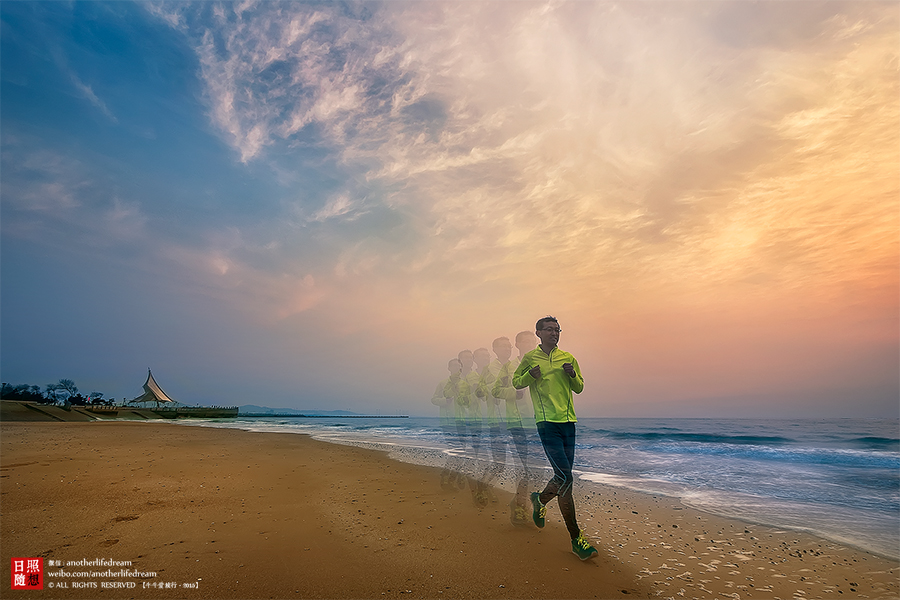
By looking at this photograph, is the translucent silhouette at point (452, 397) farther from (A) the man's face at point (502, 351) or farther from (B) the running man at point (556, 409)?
(B) the running man at point (556, 409)

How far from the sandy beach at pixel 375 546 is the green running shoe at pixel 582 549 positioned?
3.7 inches

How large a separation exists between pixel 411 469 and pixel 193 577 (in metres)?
7.66

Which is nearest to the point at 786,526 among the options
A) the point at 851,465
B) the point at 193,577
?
the point at 193,577

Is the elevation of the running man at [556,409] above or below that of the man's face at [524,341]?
below

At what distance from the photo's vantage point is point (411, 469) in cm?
1102

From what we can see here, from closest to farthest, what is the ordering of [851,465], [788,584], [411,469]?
[788,584], [411,469], [851,465]

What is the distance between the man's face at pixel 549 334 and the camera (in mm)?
5082

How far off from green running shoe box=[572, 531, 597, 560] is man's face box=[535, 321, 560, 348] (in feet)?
7.46

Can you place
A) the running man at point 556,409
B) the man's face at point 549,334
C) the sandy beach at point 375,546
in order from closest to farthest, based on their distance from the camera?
the sandy beach at point 375,546 → the running man at point 556,409 → the man's face at point 549,334

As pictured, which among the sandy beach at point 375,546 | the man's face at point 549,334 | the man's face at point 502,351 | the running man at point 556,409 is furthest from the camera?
the man's face at point 502,351

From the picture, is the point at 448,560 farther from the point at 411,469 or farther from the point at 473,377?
the point at 411,469

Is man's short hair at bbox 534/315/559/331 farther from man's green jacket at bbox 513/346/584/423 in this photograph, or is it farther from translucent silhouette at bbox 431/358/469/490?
translucent silhouette at bbox 431/358/469/490

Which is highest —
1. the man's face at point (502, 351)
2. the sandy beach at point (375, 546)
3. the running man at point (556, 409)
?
the man's face at point (502, 351)

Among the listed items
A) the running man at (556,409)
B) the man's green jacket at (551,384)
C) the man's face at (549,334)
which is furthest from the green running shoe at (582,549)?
the man's face at (549,334)
